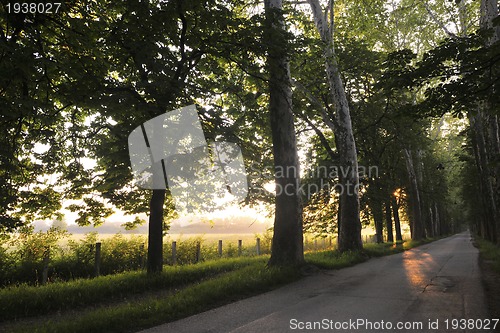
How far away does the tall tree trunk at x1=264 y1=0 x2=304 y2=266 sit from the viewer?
8930 millimetres

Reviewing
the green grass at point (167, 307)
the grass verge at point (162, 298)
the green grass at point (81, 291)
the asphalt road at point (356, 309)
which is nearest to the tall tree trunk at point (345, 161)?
the grass verge at point (162, 298)

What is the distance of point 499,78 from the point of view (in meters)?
6.13

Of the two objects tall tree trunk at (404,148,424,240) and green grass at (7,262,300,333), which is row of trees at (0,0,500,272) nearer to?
green grass at (7,262,300,333)

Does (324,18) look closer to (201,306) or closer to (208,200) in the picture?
(208,200)

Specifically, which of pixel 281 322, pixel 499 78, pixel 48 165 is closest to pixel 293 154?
pixel 499 78

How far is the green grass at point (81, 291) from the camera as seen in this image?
797 centimetres

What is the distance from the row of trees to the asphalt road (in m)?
2.60

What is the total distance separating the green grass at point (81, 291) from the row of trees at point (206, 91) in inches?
38.6

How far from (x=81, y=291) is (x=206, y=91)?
713 centimetres

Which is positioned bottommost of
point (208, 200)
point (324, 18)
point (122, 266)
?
point (122, 266)

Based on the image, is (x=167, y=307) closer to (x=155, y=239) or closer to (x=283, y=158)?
(x=283, y=158)

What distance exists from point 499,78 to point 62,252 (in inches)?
684

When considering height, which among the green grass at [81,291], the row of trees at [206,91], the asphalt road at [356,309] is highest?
the row of trees at [206,91]

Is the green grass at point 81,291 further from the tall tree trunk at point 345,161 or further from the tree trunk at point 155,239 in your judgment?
the tall tree trunk at point 345,161
